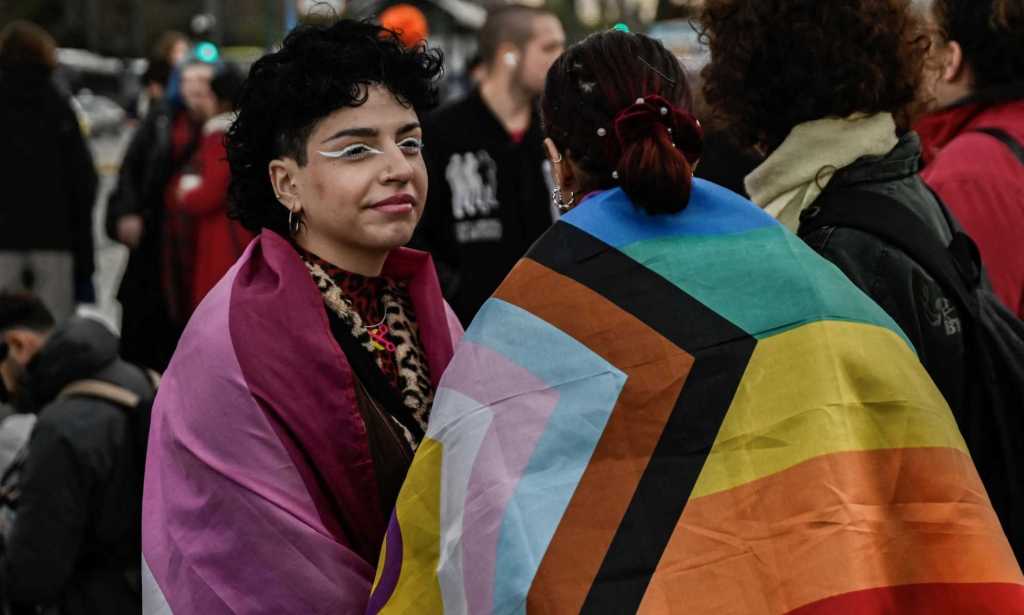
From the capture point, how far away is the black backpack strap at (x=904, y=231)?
338 cm

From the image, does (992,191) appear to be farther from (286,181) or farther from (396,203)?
(286,181)

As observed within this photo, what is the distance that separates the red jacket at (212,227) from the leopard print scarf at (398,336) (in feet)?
13.9

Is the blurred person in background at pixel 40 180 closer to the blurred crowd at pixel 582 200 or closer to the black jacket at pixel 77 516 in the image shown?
the blurred crowd at pixel 582 200

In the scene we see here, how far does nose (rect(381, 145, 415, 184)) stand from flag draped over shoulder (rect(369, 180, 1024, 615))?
0.45 metres

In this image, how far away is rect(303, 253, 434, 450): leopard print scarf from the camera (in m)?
3.23

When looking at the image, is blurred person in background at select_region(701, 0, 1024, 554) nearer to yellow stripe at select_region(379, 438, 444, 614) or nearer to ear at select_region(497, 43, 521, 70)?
yellow stripe at select_region(379, 438, 444, 614)

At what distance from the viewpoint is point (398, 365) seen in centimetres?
331

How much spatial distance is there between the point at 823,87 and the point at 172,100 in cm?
610

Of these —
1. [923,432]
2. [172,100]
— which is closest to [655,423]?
[923,432]

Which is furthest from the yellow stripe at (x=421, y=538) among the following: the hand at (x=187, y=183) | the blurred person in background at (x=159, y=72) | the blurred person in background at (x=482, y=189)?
the blurred person in background at (x=159, y=72)

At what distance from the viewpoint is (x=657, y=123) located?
2.85m

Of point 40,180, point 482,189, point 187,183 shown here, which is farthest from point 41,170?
point 482,189

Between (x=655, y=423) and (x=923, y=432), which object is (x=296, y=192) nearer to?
(x=655, y=423)

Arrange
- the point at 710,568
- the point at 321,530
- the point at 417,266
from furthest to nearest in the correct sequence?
the point at 417,266, the point at 321,530, the point at 710,568
